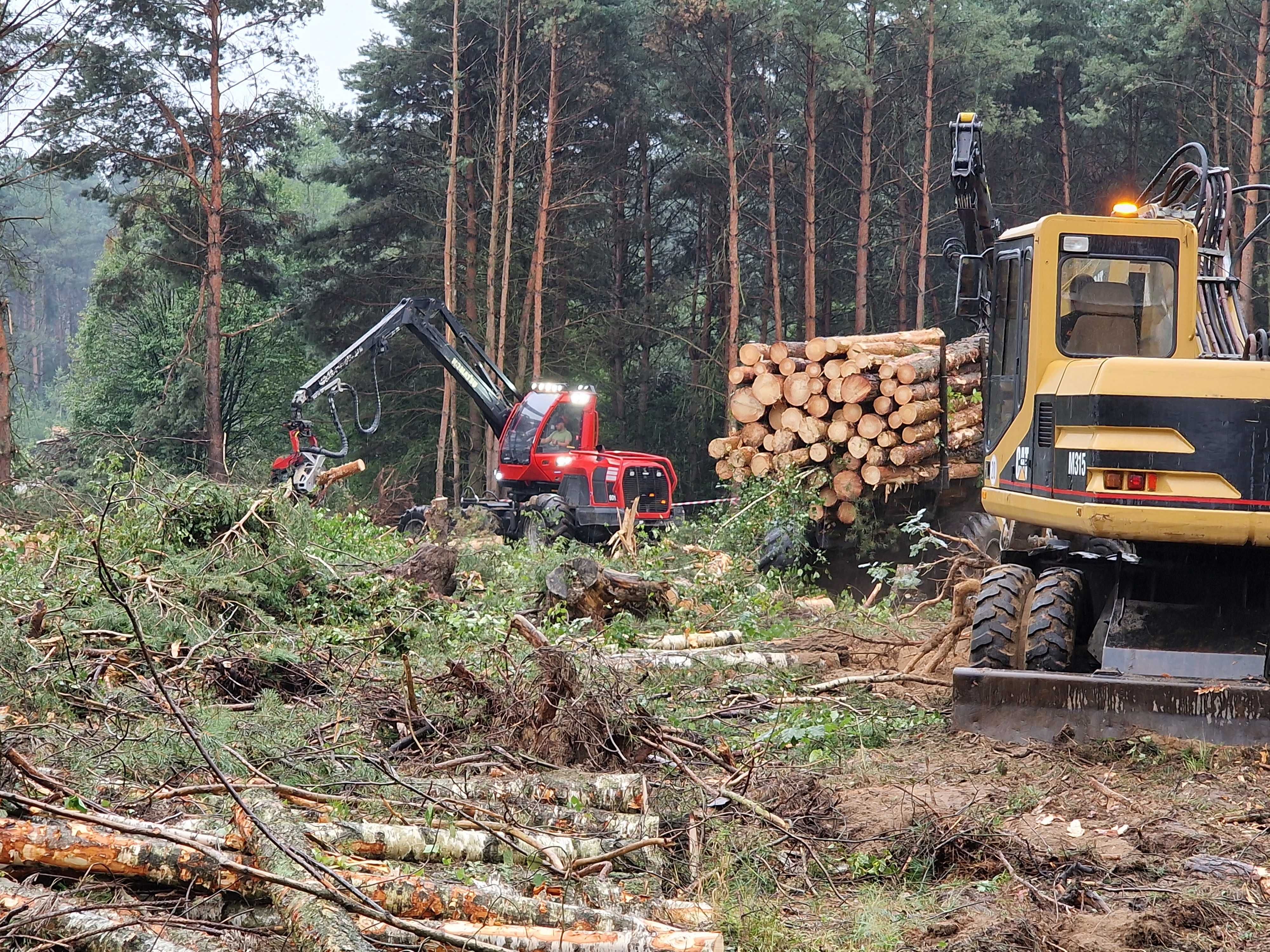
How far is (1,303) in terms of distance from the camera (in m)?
17.9

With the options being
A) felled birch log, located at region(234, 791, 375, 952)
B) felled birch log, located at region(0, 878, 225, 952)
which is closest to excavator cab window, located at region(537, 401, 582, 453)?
felled birch log, located at region(234, 791, 375, 952)

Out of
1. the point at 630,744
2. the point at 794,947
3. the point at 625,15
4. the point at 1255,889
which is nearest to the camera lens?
the point at 794,947

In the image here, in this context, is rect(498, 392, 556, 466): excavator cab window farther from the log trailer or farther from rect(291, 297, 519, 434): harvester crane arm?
rect(291, 297, 519, 434): harvester crane arm

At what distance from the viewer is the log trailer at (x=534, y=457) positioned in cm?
1658

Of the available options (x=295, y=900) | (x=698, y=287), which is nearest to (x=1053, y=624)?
(x=295, y=900)

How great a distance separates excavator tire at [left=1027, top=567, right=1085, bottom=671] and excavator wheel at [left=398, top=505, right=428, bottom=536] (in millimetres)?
12390

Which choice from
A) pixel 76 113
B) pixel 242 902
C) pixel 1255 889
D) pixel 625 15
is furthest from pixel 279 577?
pixel 625 15

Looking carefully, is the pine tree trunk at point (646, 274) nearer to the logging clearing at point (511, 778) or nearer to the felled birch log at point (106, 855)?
the logging clearing at point (511, 778)

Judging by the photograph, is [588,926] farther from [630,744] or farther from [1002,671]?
[1002,671]

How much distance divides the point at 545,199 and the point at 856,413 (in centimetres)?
1540

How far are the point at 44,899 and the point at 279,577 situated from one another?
19.3ft

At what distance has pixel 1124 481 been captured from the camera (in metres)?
6.03

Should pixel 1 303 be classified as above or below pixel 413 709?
above

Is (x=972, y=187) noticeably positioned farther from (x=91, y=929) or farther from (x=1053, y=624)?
(x=91, y=929)
